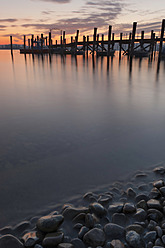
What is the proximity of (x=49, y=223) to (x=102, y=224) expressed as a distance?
1.41ft

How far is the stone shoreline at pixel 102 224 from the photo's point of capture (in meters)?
1.43

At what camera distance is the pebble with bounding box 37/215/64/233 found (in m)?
1.52

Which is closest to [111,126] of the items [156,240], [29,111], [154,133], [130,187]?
[154,133]

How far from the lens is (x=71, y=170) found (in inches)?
91.6

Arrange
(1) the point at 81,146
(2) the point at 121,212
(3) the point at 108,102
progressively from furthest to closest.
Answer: (3) the point at 108,102 → (1) the point at 81,146 → (2) the point at 121,212

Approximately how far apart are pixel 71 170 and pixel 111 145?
2.77 feet

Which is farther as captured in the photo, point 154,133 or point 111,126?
point 111,126

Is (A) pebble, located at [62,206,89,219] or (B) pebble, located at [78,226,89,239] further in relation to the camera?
(A) pebble, located at [62,206,89,219]

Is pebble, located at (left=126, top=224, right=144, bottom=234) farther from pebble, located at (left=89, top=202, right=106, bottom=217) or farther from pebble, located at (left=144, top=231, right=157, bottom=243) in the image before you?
pebble, located at (left=89, top=202, right=106, bottom=217)

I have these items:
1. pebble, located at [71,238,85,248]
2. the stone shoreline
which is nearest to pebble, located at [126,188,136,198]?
the stone shoreline

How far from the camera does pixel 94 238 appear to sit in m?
1.44

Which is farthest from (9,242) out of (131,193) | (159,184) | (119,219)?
(159,184)

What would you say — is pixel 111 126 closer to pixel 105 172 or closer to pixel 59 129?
pixel 59 129

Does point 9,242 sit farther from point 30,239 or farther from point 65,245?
point 65,245
